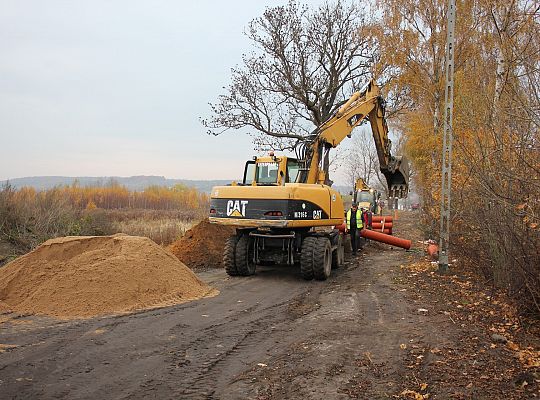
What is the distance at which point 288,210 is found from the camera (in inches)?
425

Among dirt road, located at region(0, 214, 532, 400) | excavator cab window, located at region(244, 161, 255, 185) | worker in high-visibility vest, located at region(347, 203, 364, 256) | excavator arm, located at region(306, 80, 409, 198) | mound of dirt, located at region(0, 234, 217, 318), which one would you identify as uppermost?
excavator arm, located at region(306, 80, 409, 198)

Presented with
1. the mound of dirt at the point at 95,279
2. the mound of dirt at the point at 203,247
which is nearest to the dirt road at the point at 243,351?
the mound of dirt at the point at 95,279

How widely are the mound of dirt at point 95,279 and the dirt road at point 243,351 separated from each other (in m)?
0.56

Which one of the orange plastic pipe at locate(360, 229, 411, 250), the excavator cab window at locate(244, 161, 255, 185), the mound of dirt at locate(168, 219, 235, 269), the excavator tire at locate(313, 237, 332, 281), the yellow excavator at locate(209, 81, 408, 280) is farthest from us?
the orange plastic pipe at locate(360, 229, 411, 250)

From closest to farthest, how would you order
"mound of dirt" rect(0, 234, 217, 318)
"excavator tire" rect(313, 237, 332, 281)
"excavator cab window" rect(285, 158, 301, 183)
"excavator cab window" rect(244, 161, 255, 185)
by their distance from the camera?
"mound of dirt" rect(0, 234, 217, 318), "excavator tire" rect(313, 237, 332, 281), "excavator cab window" rect(285, 158, 301, 183), "excavator cab window" rect(244, 161, 255, 185)

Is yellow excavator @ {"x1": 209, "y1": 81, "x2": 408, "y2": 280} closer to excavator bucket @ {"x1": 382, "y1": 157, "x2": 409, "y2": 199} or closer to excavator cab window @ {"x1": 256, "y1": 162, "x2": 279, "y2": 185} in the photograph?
excavator cab window @ {"x1": 256, "y1": 162, "x2": 279, "y2": 185}

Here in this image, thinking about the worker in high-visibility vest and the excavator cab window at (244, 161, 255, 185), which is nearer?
the excavator cab window at (244, 161, 255, 185)

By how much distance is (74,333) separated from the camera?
6.80m

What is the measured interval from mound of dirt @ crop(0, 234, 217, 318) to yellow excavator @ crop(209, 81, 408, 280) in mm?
1929

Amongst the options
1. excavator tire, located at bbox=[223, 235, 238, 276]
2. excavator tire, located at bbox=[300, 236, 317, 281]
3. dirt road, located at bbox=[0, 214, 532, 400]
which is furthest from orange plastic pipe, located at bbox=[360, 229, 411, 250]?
dirt road, located at bbox=[0, 214, 532, 400]

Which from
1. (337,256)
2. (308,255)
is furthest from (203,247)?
(308,255)

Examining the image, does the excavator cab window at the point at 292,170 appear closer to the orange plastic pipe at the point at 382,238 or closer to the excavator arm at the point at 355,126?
the excavator arm at the point at 355,126

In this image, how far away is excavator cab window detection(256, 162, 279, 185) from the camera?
40.9ft

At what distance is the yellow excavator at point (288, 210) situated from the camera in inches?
433
